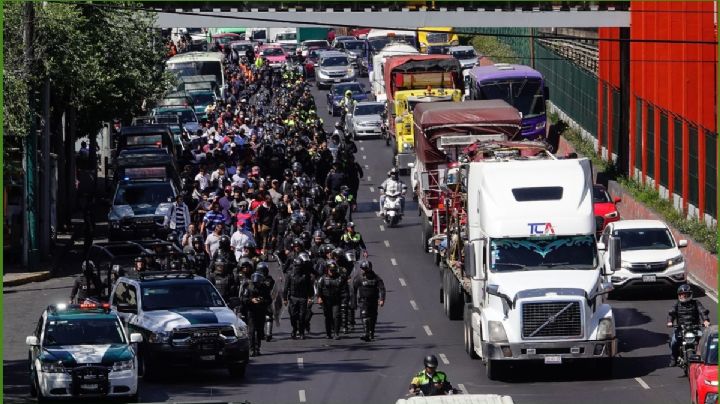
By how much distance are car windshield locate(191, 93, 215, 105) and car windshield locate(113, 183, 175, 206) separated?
109 ft

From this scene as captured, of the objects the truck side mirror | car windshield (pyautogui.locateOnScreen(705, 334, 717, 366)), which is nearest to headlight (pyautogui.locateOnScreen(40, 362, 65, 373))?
the truck side mirror

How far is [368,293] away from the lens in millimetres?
35281

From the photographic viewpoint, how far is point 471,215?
33.8 m

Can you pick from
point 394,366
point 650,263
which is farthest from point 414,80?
point 394,366

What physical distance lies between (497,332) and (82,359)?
257 inches

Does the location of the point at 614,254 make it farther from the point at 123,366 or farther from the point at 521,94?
the point at 521,94

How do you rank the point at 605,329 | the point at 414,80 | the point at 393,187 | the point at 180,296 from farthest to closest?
1. the point at 414,80
2. the point at 393,187
3. the point at 180,296
4. the point at 605,329

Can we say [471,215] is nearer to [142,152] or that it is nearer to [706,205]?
[706,205]

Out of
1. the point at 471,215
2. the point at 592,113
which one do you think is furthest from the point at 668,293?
the point at 592,113

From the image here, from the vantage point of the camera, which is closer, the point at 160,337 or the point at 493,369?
the point at 160,337

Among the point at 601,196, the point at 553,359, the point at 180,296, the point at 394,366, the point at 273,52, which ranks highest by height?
the point at 180,296

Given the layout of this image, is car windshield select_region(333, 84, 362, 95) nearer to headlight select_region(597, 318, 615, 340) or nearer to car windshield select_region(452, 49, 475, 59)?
car windshield select_region(452, 49, 475, 59)

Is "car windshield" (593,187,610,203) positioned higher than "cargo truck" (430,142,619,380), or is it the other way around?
"cargo truck" (430,142,619,380)

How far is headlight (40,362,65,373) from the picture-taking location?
29.1m
